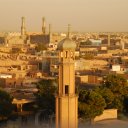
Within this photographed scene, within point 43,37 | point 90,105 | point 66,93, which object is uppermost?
point 43,37

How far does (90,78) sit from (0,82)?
13.6ft

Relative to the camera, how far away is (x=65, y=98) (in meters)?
9.60

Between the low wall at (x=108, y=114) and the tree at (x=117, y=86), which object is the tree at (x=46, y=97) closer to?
the low wall at (x=108, y=114)

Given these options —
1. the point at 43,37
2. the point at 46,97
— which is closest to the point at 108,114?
the point at 46,97

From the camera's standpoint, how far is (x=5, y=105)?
43.8 ft

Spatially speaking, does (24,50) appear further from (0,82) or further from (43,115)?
(43,115)

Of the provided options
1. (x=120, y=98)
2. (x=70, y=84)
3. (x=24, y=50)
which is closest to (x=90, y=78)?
(x=120, y=98)

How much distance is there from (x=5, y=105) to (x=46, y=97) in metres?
1.50

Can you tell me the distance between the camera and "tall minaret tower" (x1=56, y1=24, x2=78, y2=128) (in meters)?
9.60

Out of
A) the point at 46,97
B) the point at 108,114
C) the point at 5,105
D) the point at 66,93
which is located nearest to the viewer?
the point at 66,93

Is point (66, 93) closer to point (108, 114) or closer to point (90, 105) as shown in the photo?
point (90, 105)

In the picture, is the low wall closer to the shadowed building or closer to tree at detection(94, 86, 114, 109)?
tree at detection(94, 86, 114, 109)

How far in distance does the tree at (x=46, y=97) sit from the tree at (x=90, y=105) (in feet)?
3.43

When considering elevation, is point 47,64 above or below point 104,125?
above
